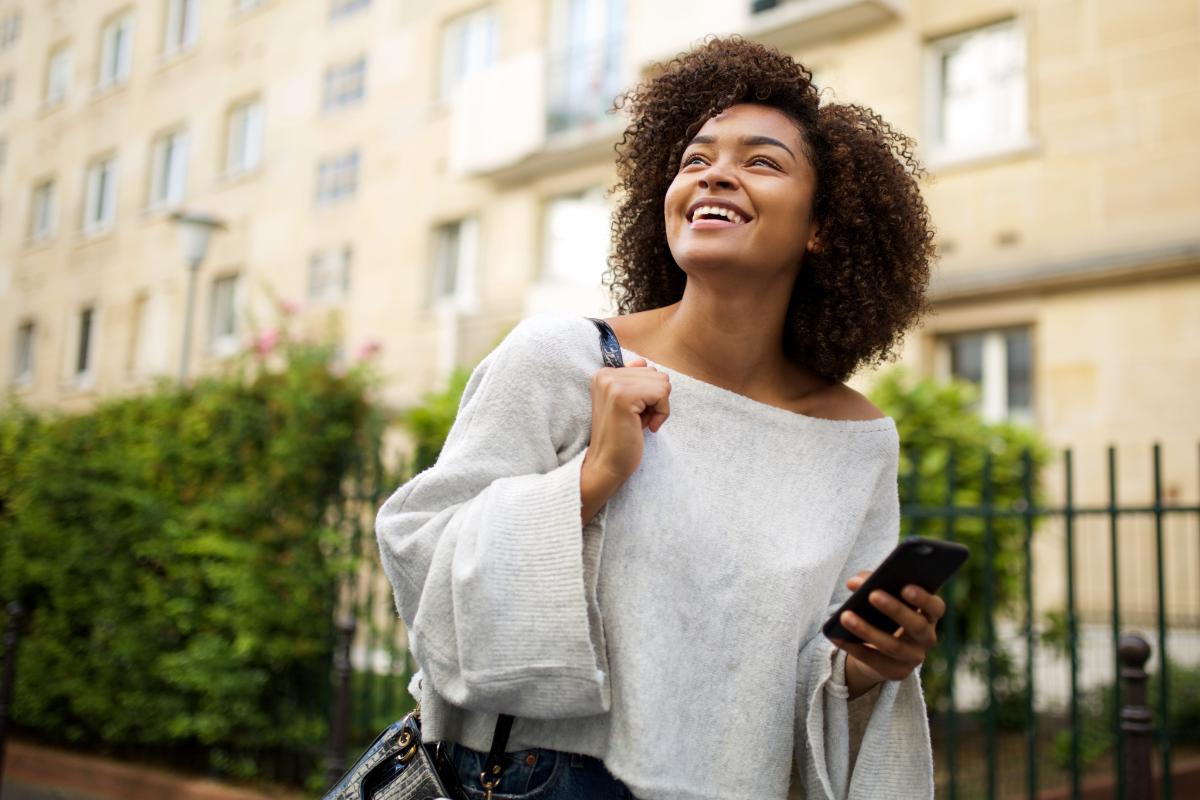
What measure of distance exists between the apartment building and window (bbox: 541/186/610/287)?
0.04 m

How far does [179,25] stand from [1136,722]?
2712 cm

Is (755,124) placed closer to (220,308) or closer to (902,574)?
(902,574)

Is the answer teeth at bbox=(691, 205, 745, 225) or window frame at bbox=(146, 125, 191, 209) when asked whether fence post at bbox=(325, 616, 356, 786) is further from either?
window frame at bbox=(146, 125, 191, 209)

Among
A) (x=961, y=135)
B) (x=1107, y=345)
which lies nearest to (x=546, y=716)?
(x=1107, y=345)

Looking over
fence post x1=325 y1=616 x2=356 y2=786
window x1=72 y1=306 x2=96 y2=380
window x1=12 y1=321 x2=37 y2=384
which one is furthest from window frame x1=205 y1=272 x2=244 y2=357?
fence post x1=325 y1=616 x2=356 y2=786

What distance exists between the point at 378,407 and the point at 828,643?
15.1 feet

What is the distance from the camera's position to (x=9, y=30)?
106 feet

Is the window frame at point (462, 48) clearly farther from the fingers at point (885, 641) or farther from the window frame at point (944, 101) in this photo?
the fingers at point (885, 641)

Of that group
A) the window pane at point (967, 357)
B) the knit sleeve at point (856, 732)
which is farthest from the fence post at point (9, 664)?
the window pane at point (967, 357)

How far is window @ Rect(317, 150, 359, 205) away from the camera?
2084 centimetres

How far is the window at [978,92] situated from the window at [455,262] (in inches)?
314

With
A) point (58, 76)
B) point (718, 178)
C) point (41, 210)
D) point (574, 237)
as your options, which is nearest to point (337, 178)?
point (574, 237)

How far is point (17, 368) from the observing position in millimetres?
29750

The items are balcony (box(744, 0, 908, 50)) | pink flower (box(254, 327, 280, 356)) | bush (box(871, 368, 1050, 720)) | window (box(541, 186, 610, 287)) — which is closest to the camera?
pink flower (box(254, 327, 280, 356))
